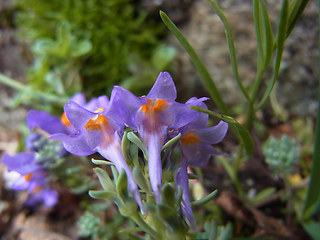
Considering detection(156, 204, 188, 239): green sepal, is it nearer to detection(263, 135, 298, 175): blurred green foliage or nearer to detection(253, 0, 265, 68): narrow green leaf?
detection(253, 0, 265, 68): narrow green leaf

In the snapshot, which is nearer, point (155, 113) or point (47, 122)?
point (155, 113)

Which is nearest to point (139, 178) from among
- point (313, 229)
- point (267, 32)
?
point (267, 32)

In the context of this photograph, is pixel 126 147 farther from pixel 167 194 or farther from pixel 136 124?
pixel 167 194

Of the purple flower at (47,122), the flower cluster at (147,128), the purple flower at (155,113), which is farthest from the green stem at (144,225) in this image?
the purple flower at (47,122)

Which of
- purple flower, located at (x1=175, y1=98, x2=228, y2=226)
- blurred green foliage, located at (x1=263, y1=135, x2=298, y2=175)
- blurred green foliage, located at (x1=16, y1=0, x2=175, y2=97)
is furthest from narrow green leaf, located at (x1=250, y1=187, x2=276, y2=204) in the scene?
blurred green foliage, located at (x1=16, y1=0, x2=175, y2=97)

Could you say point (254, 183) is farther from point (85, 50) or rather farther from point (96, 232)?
point (85, 50)

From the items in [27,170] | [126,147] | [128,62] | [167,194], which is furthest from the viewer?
[128,62]

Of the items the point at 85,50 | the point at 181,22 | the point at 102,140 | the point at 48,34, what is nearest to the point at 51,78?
the point at 85,50
